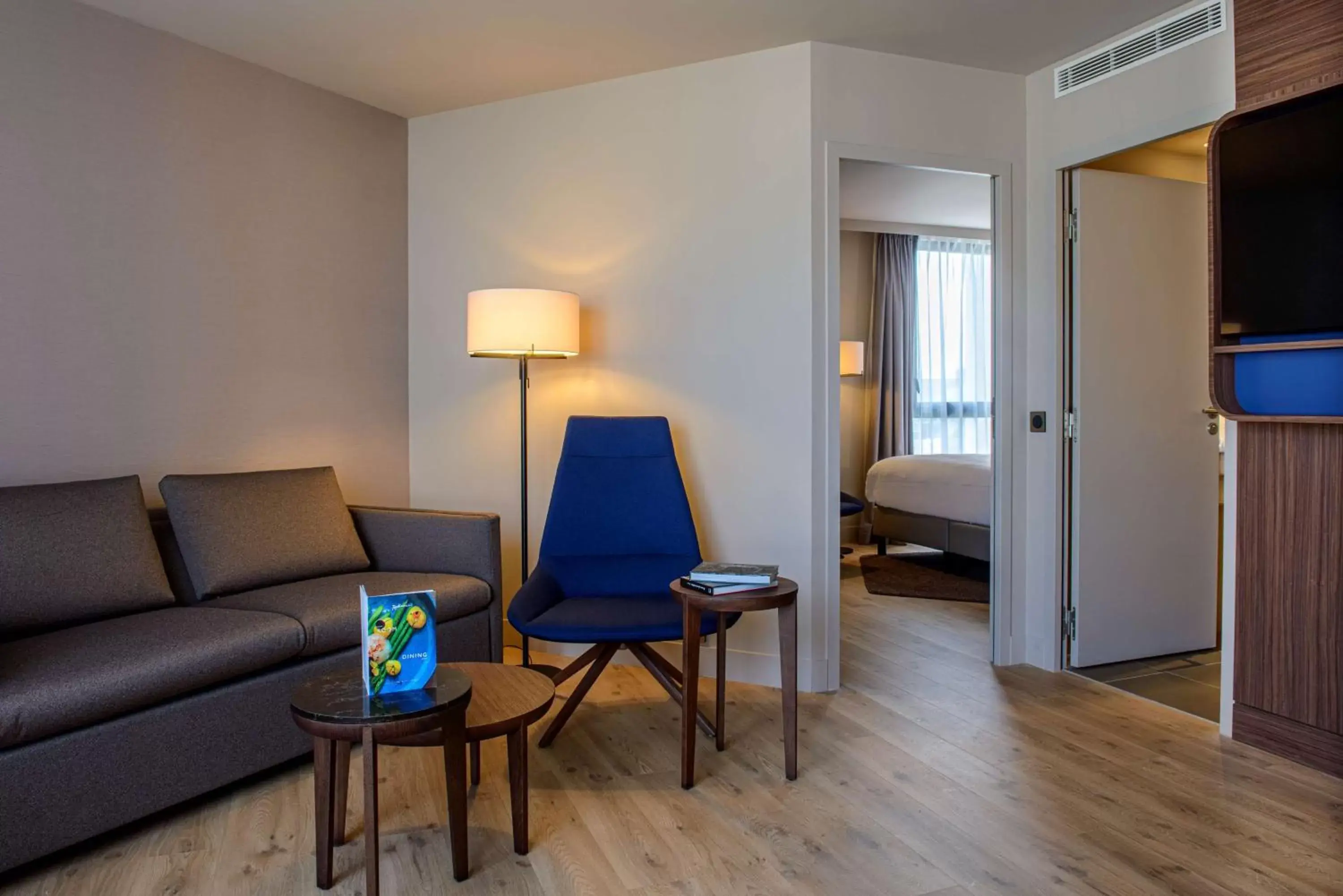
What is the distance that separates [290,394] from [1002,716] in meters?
2.98

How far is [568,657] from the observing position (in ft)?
12.2

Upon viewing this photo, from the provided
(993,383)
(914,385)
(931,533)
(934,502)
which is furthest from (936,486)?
(993,383)

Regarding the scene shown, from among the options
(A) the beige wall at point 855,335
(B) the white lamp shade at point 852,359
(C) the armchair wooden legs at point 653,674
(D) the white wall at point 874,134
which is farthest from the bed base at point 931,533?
(C) the armchair wooden legs at point 653,674

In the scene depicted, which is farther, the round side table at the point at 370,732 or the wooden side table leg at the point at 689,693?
the wooden side table leg at the point at 689,693

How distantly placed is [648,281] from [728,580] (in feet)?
5.14

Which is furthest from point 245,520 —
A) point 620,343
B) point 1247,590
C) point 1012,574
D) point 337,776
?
point 1247,590

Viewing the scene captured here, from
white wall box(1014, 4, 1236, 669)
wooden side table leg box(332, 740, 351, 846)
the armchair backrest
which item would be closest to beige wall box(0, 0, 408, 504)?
the armchair backrest

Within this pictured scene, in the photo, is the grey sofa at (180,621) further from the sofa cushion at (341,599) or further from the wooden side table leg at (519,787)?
the wooden side table leg at (519,787)

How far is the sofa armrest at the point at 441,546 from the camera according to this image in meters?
3.17

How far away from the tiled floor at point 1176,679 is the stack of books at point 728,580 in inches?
65.3

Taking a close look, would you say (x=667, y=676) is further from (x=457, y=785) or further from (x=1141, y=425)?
(x=1141, y=425)

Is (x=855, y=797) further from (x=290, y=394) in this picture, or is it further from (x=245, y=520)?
(x=290, y=394)

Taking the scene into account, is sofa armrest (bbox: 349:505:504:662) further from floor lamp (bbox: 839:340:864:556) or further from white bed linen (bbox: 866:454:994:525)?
→ floor lamp (bbox: 839:340:864:556)

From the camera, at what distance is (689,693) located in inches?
95.0
